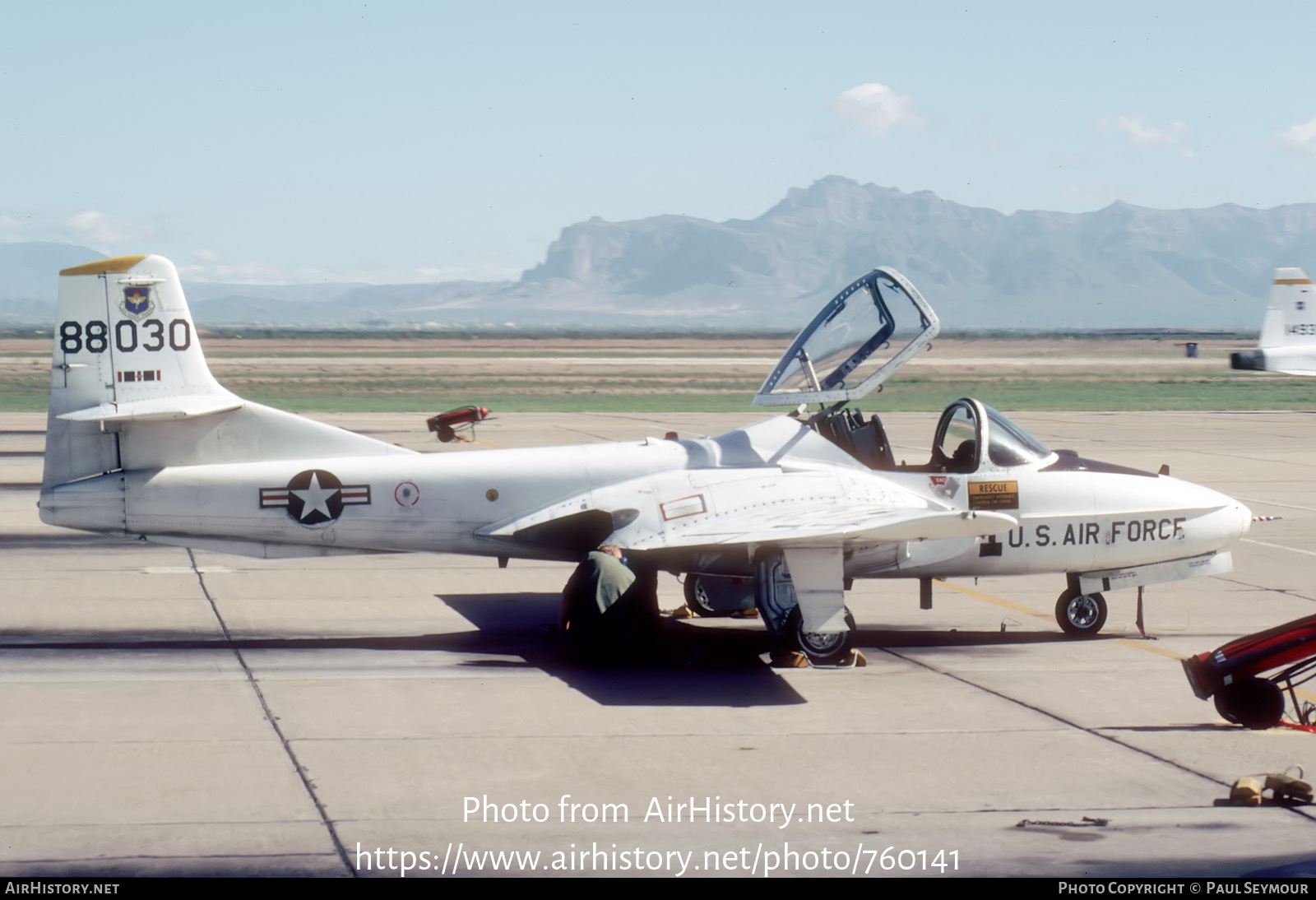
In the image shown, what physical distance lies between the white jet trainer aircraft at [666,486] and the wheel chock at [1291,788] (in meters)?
4.01

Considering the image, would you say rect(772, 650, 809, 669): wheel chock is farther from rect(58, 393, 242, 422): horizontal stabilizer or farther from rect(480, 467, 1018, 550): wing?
rect(58, 393, 242, 422): horizontal stabilizer

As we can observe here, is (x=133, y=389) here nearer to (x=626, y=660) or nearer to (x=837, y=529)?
(x=626, y=660)

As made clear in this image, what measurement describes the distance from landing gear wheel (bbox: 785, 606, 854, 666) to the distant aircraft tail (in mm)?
4796

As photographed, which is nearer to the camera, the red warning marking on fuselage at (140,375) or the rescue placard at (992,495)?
the red warning marking on fuselage at (140,375)

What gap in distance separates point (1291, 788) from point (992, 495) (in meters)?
5.33

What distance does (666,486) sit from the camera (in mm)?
13180

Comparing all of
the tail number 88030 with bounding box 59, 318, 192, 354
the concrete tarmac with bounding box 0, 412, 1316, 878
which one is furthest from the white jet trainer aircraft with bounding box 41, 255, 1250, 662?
the concrete tarmac with bounding box 0, 412, 1316, 878

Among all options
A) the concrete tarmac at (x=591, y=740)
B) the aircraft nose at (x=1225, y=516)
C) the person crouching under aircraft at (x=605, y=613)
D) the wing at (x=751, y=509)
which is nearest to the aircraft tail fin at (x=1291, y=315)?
the concrete tarmac at (x=591, y=740)

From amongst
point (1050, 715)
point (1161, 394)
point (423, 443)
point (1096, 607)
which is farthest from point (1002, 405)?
point (1050, 715)

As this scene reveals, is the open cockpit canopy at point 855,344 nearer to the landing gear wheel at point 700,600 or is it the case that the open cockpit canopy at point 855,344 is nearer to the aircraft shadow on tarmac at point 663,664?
the landing gear wheel at point 700,600

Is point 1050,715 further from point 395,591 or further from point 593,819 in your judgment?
point 395,591

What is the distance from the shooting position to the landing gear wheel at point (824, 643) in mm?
12227

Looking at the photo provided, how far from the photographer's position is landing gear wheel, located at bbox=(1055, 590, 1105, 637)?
13797 mm

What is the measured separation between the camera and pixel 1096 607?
45.5 ft
